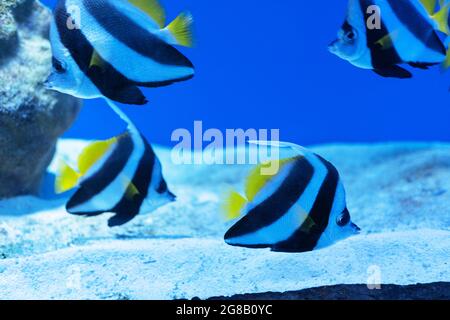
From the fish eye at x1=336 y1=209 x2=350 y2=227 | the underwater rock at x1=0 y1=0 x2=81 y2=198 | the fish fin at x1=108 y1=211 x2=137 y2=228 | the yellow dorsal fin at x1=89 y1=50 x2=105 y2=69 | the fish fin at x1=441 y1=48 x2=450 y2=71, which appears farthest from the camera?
the underwater rock at x1=0 y1=0 x2=81 y2=198

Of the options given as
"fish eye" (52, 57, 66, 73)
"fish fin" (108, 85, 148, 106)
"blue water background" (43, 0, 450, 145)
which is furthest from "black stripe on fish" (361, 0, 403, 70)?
"blue water background" (43, 0, 450, 145)

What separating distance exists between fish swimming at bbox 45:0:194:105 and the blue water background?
14.1 ft

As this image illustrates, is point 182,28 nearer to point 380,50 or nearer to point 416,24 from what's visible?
point 380,50

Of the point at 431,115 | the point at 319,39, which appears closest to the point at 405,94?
the point at 431,115

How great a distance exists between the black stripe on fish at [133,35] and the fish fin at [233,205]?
0.55 m

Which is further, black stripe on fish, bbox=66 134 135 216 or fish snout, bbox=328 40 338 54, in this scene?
black stripe on fish, bbox=66 134 135 216

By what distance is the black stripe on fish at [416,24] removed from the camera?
1833 mm

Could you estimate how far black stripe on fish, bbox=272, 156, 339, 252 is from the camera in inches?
69.7

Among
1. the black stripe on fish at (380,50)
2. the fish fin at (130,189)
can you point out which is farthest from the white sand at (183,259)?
the black stripe on fish at (380,50)

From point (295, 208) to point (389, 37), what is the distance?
78 cm

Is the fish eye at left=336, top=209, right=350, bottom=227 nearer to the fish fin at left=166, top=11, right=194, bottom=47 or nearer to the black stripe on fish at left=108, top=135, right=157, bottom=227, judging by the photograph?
the fish fin at left=166, top=11, right=194, bottom=47

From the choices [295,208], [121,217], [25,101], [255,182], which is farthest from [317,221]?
[25,101]

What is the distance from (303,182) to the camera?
179cm
